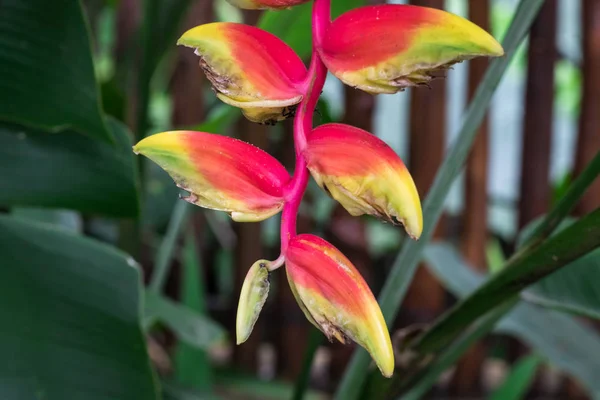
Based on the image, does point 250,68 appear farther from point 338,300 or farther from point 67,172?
point 67,172

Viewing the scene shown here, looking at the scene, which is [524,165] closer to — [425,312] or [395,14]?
[425,312]

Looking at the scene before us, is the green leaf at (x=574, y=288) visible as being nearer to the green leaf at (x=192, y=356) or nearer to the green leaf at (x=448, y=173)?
the green leaf at (x=448, y=173)

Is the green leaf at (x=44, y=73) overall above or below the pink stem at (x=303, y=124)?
below

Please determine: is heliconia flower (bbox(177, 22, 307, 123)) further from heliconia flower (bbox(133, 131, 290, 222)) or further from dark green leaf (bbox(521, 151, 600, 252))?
dark green leaf (bbox(521, 151, 600, 252))

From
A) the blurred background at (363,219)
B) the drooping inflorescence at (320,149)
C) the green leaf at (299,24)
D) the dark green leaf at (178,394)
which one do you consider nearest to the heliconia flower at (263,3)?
the drooping inflorescence at (320,149)

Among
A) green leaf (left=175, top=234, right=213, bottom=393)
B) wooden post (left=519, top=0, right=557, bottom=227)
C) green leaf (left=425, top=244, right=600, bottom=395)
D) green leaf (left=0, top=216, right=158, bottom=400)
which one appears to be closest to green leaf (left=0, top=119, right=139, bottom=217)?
green leaf (left=0, top=216, right=158, bottom=400)

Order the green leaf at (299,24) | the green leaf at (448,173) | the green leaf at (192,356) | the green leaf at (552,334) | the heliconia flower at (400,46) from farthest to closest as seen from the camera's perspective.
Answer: the green leaf at (192,356)
the green leaf at (552,334)
the green leaf at (299,24)
the green leaf at (448,173)
the heliconia flower at (400,46)
